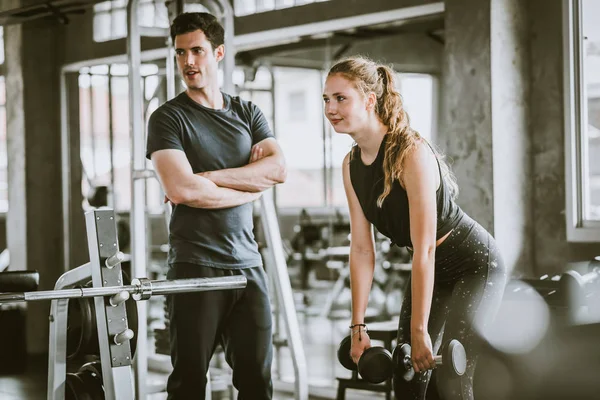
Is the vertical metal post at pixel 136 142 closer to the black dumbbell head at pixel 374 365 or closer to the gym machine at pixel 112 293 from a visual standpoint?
the gym machine at pixel 112 293

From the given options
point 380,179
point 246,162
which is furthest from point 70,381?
point 380,179

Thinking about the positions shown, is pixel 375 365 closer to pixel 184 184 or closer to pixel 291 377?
pixel 184 184

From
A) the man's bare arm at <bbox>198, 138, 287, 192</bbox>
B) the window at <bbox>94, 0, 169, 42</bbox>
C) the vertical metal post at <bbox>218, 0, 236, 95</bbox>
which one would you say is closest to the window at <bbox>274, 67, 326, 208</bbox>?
the window at <bbox>94, 0, 169, 42</bbox>

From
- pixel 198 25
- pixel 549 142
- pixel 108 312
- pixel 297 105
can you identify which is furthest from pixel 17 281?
pixel 297 105

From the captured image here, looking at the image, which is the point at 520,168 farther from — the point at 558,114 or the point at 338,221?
the point at 338,221

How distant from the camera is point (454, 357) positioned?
7.13ft

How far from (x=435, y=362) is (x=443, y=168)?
0.57m

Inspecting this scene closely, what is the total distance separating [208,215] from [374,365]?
0.71 meters

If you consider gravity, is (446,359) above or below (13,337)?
above

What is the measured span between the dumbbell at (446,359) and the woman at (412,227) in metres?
0.02

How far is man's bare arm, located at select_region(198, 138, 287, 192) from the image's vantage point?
2566 mm

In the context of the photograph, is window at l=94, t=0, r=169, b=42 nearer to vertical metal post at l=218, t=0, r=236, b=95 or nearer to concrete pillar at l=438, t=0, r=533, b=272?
concrete pillar at l=438, t=0, r=533, b=272

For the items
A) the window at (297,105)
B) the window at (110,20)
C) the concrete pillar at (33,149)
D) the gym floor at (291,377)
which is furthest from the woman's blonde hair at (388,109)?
the window at (297,105)

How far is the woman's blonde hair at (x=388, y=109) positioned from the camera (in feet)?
7.52
